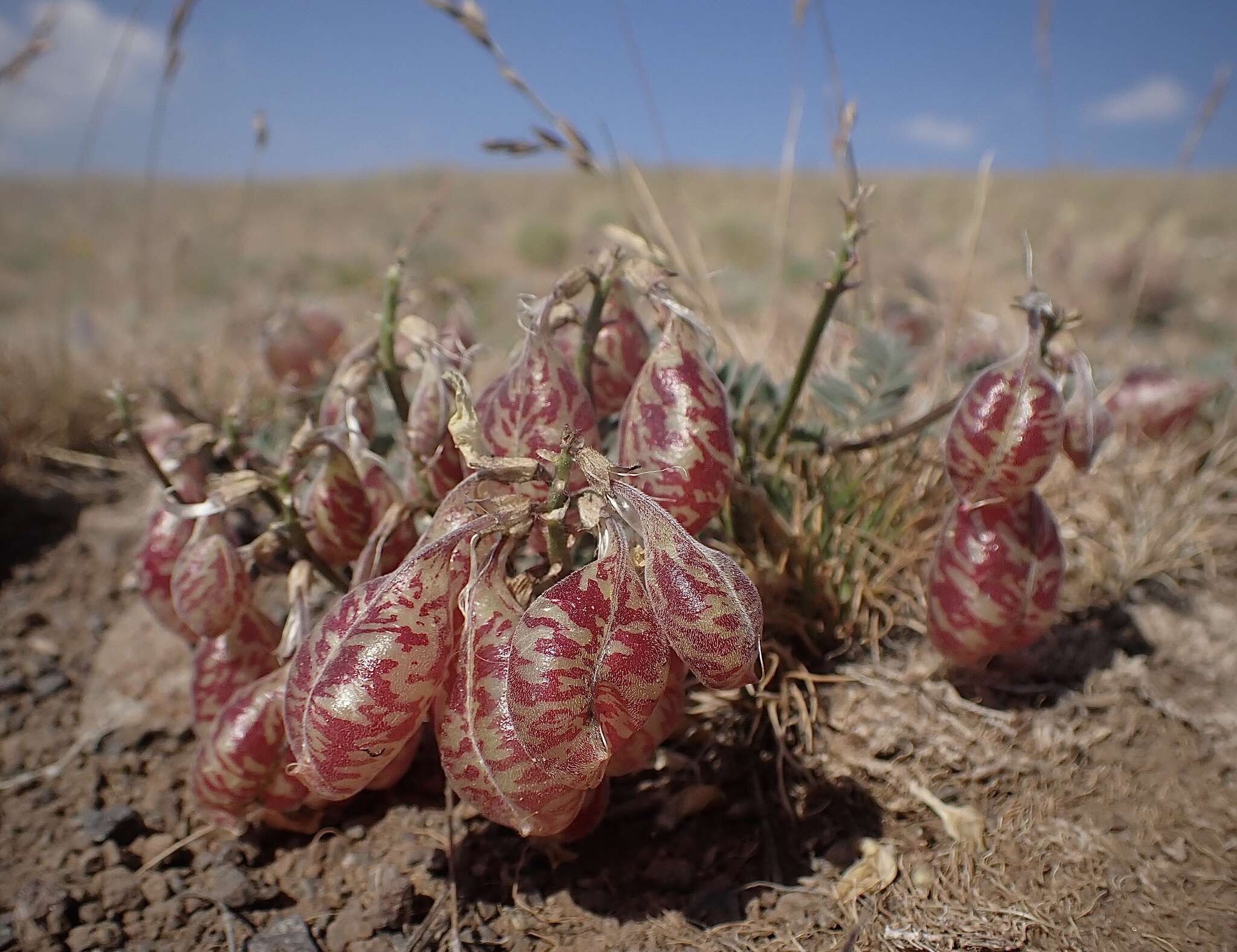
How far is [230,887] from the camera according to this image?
133 cm

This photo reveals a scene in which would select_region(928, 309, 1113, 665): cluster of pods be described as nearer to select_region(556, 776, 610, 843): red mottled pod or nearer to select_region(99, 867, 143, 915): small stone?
select_region(556, 776, 610, 843): red mottled pod

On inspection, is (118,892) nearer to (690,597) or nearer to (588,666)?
(588,666)

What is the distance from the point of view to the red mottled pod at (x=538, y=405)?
1.08 m

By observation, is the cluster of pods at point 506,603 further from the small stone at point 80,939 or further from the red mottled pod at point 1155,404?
the red mottled pod at point 1155,404

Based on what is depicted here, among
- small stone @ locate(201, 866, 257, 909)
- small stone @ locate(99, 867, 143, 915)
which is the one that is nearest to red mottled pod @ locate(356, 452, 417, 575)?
small stone @ locate(201, 866, 257, 909)

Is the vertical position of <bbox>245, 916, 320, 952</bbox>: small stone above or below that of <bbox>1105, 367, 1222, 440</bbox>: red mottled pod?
below

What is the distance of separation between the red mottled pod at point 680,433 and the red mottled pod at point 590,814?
387 mm

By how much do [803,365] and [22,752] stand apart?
5.85 feet

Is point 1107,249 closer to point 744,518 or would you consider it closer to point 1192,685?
point 1192,685

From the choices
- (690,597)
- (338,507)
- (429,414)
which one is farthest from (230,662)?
(690,597)

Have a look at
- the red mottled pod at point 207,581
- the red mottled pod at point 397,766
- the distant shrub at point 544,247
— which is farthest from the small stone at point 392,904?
the distant shrub at point 544,247

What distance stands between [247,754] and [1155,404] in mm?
2577

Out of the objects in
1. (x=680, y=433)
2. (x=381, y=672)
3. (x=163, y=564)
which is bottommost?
(x=163, y=564)

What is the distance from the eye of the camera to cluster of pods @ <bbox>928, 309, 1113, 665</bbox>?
3.95 feet
